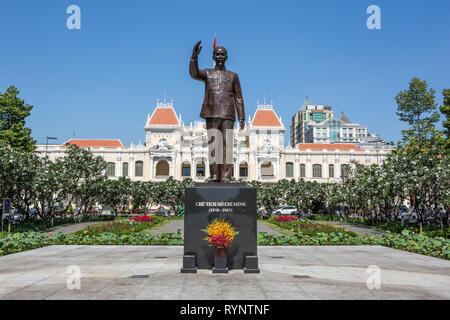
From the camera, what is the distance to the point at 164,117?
81.2 meters

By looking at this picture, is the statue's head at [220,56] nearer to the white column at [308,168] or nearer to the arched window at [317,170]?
the white column at [308,168]

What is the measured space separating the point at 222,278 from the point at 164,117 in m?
74.9

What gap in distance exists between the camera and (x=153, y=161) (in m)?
76.1

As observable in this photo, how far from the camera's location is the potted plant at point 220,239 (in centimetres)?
869

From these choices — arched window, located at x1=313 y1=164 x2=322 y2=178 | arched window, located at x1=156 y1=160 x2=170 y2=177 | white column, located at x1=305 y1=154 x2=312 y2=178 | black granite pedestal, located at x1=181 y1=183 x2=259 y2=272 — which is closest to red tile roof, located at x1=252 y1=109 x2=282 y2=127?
white column, located at x1=305 y1=154 x2=312 y2=178

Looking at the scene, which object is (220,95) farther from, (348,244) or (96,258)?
(348,244)

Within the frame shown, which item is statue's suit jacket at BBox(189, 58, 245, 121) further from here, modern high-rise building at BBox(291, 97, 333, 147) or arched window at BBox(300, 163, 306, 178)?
modern high-rise building at BBox(291, 97, 333, 147)

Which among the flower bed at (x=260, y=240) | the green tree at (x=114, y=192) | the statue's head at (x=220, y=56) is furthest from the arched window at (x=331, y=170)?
the statue's head at (x=220, y=56)

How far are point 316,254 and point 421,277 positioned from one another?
184 inches

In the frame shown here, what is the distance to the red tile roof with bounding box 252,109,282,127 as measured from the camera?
81.0m

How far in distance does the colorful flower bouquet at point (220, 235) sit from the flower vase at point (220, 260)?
0.14 metres

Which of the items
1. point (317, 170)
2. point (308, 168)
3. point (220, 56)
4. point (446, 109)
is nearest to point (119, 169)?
point (308, 168)

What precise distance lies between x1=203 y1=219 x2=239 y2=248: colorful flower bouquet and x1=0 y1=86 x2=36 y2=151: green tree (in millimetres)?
34108

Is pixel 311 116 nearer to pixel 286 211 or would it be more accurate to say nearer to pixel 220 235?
pixel 286 211
